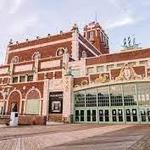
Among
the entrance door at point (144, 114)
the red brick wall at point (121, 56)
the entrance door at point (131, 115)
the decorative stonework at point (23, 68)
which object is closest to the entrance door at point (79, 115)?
the entrance door at point (131, 115)

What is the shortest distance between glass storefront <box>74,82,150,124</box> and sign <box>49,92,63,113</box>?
2223 millimetres

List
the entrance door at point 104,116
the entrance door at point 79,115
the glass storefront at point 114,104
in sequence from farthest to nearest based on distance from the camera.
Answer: the entrance door at point 79,115
the entrance door at point 104,116
the glass storefront at point 114,104

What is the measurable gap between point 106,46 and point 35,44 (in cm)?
2675

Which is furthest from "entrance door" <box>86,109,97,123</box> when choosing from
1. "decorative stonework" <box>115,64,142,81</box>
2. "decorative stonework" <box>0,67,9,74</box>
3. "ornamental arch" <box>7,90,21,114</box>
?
"decorative stonework" <box>0,67,9,74</box>

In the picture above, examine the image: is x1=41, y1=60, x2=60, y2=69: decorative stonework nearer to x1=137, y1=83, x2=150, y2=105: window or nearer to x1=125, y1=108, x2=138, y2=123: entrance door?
x1=125, y1=108, x2=138, y2=123: entrance door

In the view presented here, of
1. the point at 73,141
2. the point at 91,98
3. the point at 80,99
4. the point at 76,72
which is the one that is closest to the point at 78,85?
the point at 80,99

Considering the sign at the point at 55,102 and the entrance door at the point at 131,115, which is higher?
the sign at the point at 55,102

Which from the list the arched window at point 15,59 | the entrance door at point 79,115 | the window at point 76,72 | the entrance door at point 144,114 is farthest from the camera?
the arched window at point 15,59

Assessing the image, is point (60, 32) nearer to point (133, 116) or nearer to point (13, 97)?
point (13, 97)

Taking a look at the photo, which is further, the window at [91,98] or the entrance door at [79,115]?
the entrance door at [79,115]

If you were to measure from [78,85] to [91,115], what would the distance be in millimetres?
4754

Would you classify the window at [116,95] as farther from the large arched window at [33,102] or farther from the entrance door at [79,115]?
the large arched window at [33,102]

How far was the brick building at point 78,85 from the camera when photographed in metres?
30.2

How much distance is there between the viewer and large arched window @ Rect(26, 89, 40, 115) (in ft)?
117
